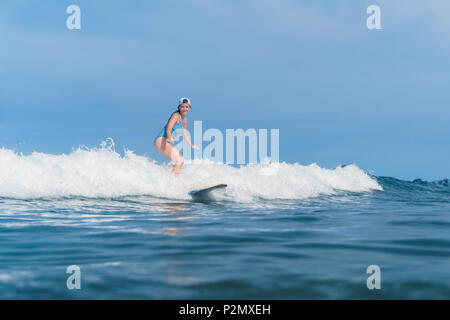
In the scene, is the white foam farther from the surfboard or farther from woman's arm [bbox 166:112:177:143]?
woman's arm [bbox 166:112:177:143]

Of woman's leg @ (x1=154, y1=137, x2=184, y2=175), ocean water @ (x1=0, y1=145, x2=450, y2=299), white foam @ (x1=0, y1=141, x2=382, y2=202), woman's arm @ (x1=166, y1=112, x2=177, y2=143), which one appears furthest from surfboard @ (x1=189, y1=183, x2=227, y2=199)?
woman's arm @ (x1=166, y1=112, x2=177, y2=143)

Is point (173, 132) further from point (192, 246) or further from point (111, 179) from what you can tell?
point (192, 246)

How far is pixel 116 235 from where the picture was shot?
6.33 metres

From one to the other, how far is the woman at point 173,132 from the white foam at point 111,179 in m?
0.74

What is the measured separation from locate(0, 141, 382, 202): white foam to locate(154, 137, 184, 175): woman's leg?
53cm

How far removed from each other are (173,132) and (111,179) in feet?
7.98

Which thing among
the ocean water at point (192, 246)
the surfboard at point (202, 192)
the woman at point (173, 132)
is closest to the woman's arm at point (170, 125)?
the woman at point (173, 132)

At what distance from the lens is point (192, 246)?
546cm

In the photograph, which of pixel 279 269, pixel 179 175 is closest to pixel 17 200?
pixel 179 175

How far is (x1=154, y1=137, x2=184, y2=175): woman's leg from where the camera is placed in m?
13.0

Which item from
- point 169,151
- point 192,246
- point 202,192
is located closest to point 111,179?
point 169,151
